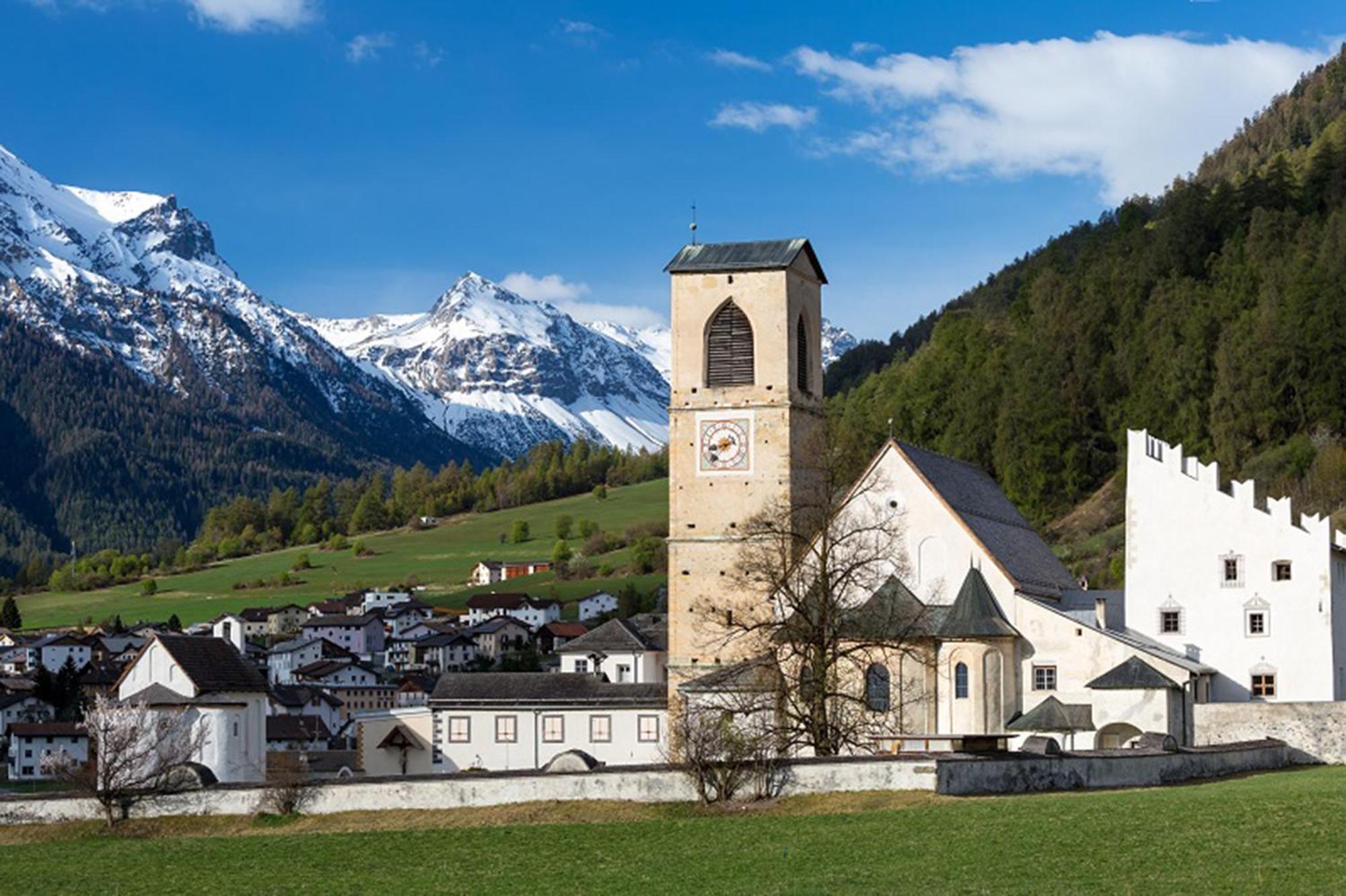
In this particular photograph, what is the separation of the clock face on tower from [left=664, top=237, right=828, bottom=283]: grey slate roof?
15.0 feet

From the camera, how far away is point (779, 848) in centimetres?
3634

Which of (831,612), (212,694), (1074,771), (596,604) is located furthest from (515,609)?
(1074,771)

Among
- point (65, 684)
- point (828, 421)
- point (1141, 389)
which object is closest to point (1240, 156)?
point (1141, 389)

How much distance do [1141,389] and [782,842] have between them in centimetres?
8624

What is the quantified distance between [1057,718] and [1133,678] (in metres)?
2.31

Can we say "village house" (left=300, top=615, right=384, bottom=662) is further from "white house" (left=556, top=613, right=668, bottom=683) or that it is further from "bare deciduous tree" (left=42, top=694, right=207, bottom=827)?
"bare deciduous tree" (left=42, top=694, right=207, bottom=827)

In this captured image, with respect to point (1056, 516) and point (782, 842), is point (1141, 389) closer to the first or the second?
point (1056, 516)

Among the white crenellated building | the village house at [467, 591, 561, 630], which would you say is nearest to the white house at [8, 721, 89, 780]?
the village house at [467, 591, 561, 630]

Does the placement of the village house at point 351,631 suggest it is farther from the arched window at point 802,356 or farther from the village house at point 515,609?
the arched window at point 802,356

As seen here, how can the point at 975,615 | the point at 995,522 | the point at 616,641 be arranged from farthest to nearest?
the point at 616,641 < the point at 995,522 < the point at 975,615

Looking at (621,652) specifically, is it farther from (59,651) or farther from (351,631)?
(59,651)

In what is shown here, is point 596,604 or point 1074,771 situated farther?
point 596,604

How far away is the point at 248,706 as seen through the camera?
67.3m

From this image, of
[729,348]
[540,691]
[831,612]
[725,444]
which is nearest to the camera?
[831,612]
